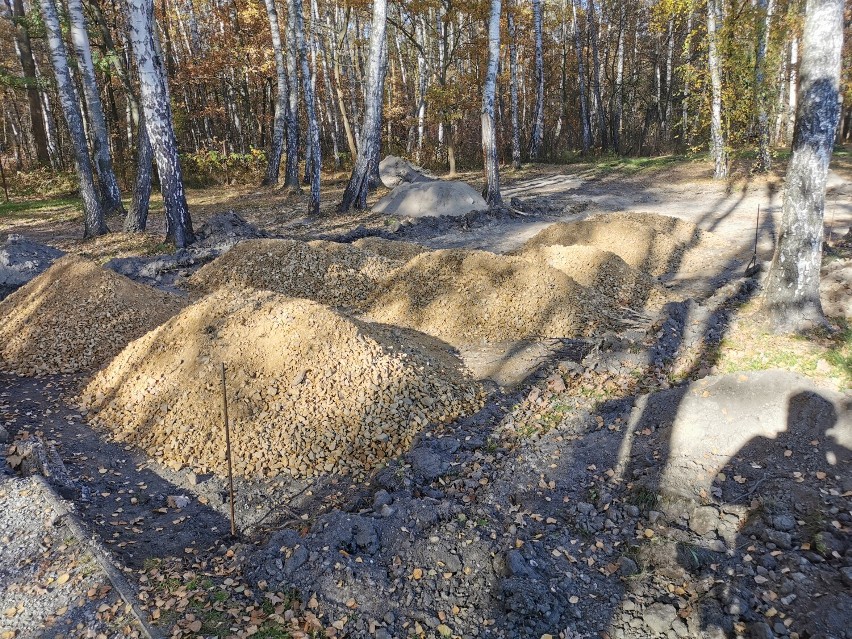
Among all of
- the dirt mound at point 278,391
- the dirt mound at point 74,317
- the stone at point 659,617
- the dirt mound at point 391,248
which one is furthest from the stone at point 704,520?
the dirt mound at point 391,248

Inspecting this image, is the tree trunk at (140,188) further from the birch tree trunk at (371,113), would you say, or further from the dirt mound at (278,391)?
the dirt mound at (278,391)

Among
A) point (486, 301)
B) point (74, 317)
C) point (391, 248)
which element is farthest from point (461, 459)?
point (391, 248)

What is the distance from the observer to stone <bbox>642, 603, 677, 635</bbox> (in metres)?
3.05

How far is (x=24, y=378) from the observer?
670cm

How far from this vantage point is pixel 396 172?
2098 centimetres

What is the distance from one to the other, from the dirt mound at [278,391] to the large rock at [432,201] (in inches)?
328

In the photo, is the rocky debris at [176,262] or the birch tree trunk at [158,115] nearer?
the birch tree trunk at [158,115]

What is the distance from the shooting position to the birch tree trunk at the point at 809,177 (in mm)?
5594

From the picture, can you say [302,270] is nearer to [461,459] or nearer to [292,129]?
[461,459]

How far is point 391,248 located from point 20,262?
646cm

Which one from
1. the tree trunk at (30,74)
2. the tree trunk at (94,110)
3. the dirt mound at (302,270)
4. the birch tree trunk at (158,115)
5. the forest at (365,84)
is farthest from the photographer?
the tree trunk at (30,74)

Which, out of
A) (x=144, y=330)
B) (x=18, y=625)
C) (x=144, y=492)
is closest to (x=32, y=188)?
(x=144, y=330)

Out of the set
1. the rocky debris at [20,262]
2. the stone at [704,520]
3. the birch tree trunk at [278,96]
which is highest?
the birch tree trunk at [278,96]

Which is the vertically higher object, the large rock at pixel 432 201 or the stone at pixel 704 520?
the large rock at pixel 432 201
